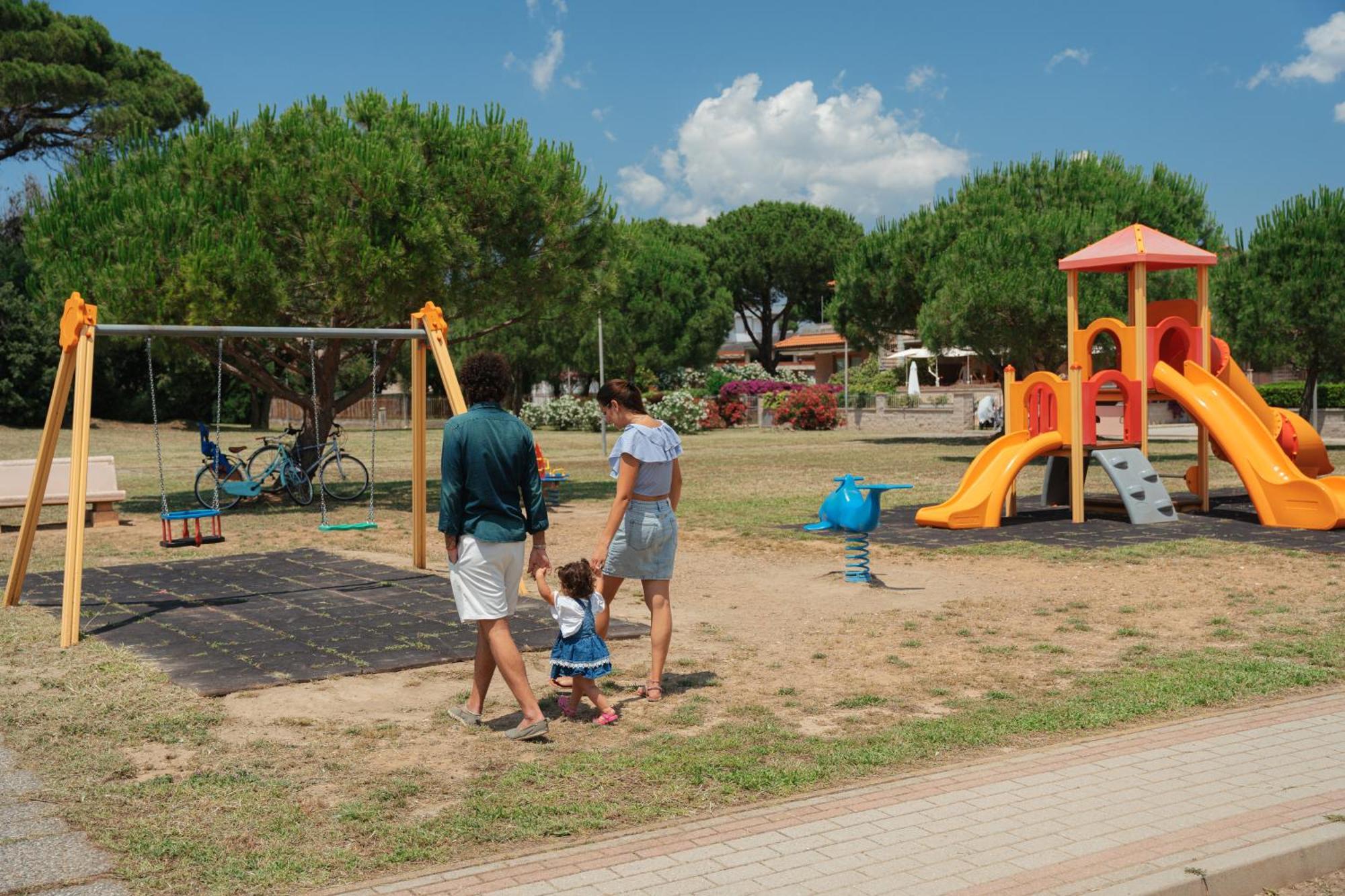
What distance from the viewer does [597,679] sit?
682 cm

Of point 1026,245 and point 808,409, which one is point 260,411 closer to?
point 808,409

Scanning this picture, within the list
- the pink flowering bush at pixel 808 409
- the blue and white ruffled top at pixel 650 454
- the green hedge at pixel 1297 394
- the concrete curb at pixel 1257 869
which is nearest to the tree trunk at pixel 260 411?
the pink flowering bush at pixel 808 409

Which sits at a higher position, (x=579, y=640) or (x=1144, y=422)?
(x=1144, y=422)

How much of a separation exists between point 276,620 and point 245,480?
995 centimetres

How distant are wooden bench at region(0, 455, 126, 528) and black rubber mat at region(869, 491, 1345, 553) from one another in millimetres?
9383

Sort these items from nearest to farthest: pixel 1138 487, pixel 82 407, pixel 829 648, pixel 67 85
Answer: pixel 829 648, pixel 82 407, pixel 1138 487, pixel 67 85

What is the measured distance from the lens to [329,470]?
66.8 feet

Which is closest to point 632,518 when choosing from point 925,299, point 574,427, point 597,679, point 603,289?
point 597,679

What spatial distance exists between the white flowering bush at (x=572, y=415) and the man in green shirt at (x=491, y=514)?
4003cm

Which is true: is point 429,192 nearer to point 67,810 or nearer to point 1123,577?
point 1123,577

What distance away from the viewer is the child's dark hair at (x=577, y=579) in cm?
580

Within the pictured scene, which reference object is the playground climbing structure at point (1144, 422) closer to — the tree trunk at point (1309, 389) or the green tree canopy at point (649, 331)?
the tree trunk at point (1309, 389)

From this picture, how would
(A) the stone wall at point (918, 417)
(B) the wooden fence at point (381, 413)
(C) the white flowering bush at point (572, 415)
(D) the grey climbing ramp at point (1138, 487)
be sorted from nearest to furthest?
(D) the grey climbing ramp at point (1138, 487)
(A) the stone wall at point (918, 417)
(C) the white flowering bush at point (572, 415)
(B) the wooden fence at point (381, 413)

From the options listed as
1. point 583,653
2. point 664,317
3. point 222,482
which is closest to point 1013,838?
point 583,653
